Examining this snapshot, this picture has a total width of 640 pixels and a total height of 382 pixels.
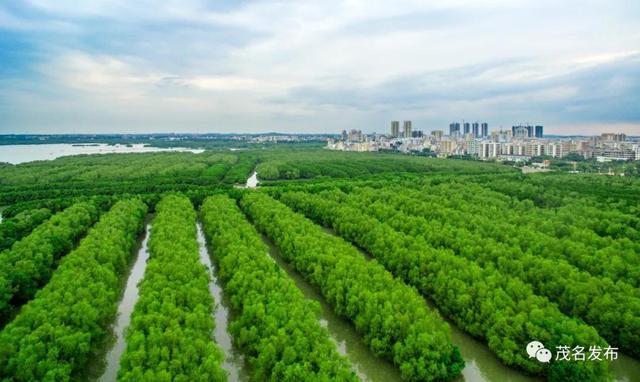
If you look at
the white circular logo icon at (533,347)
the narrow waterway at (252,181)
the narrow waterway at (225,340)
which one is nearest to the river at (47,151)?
the narrow waterway at (252,181)


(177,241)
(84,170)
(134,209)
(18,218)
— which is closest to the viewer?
(177,241)

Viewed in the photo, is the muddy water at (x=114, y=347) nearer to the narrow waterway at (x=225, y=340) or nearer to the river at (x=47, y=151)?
the narrow waterway at (x=225, y=340)

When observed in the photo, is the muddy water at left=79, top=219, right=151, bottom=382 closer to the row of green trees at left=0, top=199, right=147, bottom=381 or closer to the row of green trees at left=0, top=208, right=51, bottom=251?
the row of green trees at left=0, top=199, right=147, bottom=381

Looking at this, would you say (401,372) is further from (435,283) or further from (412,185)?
(412,185)

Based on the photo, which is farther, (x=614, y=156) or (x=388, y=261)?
(x=614, y=156)

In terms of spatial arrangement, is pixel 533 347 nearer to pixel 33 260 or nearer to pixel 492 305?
pixel 492 305

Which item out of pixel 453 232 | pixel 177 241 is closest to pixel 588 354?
pixel 453 232
